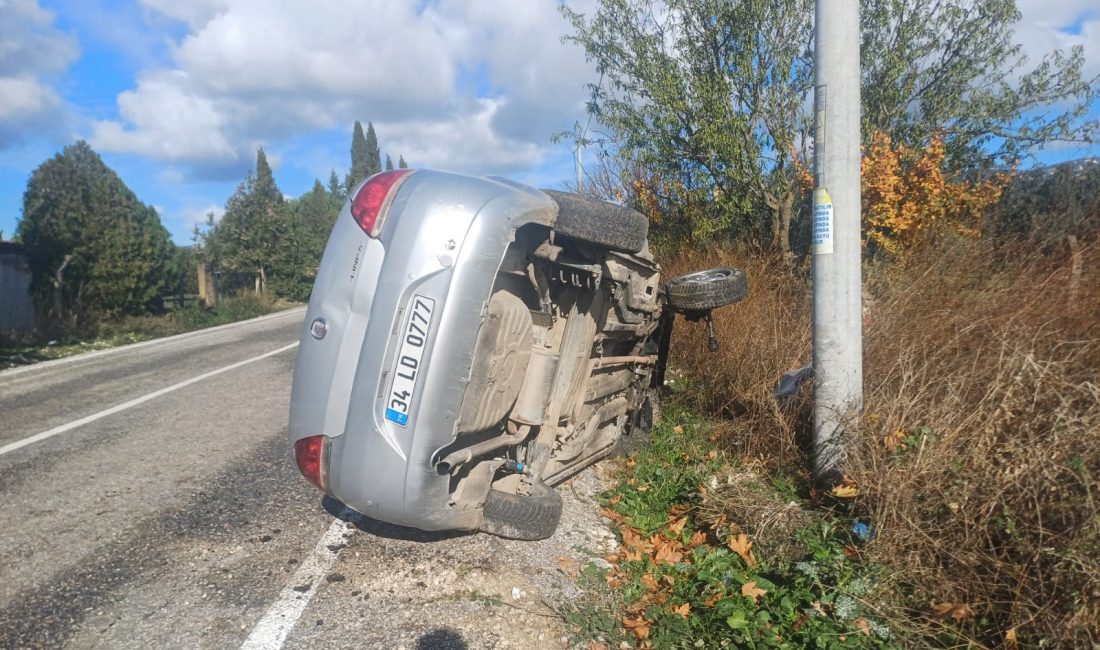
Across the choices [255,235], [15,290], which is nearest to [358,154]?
[255,235]

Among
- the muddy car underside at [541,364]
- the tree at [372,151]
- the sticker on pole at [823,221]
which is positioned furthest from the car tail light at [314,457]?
the tree at [372,151]

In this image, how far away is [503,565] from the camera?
10.5 ft

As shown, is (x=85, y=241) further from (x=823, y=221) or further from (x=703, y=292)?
(x=823, y=221)

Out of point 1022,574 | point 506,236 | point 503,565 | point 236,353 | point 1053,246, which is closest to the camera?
point 1022,574

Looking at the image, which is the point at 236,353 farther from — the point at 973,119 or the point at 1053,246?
Answer: the point at 973,119

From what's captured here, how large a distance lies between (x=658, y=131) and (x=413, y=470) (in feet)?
23.6

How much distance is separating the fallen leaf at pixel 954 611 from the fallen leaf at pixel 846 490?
0.67m

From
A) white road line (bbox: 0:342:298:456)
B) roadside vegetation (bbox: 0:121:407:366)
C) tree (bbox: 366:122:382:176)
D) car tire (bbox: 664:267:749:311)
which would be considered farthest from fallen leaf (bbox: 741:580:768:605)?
tree (bbox: 366:122:382:176)

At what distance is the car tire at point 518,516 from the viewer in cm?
298

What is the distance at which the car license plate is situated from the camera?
8.51 ft

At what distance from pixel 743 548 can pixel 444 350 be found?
1.83 meters

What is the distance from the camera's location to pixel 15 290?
71.3ft

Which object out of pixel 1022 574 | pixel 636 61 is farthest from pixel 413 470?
pixel 636 61

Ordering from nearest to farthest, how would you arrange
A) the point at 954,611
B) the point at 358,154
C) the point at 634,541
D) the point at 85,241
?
1. the point at 954,611
2. the point at 634,541
3. the point at 85,241
4. the point at 358,154
